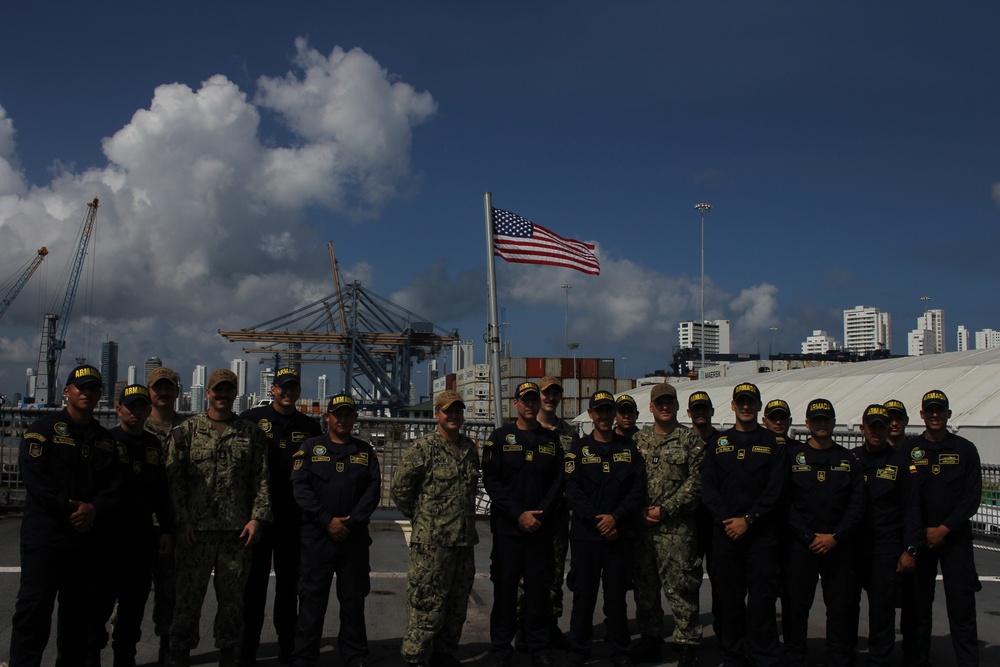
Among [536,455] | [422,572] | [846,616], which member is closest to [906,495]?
[846,616]

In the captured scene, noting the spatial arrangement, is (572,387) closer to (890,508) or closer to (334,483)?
(890,508)

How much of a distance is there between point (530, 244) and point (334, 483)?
6.98 m

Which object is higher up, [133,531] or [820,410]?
[820,410]

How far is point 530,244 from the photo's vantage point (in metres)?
11.5

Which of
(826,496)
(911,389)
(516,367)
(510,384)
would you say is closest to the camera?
(826,496)

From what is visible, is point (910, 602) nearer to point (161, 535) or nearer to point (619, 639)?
point (619, 639)

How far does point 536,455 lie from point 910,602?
8.87 feet

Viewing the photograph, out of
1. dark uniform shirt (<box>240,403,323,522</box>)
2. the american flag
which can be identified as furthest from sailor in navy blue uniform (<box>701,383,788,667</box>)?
the american flag

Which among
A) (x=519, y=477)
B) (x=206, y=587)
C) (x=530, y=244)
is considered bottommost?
(x=206, y=587)

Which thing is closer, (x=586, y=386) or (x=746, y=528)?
(x=746, y=528)

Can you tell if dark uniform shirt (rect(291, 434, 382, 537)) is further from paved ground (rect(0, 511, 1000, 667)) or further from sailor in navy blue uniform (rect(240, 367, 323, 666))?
paved ground (rect(0, 511, 1000, 667))

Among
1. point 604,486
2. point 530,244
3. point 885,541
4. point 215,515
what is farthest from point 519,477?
point 530,244

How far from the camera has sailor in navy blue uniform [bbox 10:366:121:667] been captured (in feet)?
13.9

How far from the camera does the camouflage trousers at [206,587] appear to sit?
15.5 ft
